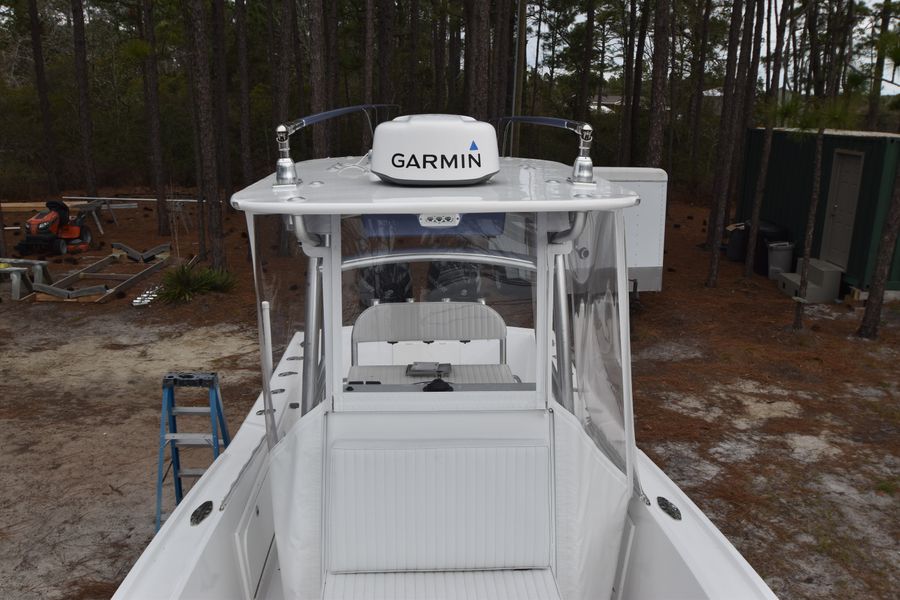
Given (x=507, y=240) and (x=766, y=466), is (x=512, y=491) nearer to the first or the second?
(x=507, y=240)

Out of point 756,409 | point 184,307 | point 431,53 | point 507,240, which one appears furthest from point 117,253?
point 431,53

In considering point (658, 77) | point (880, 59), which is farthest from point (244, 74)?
point (880, 59)

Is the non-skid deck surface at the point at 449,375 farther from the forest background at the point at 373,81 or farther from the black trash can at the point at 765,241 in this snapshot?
the black trash can at the point at 765,241

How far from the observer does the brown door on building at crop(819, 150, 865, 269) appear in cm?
1225

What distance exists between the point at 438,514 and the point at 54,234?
1465 cm

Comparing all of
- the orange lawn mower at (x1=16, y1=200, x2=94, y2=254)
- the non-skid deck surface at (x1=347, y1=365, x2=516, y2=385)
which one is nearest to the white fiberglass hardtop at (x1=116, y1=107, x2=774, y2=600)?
the non-skid deck surface at (x1=347, y1=365, x2=516, y2=385)

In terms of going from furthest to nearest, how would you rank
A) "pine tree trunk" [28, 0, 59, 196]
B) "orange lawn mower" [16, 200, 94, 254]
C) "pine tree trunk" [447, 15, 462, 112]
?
"pine tree trunk" [447, 15, 462, 112] → "pine tree trunk" [28, 0, 59, 196] → "orange lawn mower" [16, 200, 94, 254]

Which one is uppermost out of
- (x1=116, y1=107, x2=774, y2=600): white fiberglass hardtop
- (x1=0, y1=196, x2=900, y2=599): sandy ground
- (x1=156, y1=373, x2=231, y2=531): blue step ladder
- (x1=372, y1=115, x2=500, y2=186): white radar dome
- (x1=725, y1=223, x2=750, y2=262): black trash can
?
(x1=372, y1=115, x2=500, y2=186): white radar dome

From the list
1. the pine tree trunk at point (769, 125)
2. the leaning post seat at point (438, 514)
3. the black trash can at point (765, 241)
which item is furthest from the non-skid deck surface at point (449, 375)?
the black trash can at point (765, 241)

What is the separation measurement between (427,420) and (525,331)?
102 cm

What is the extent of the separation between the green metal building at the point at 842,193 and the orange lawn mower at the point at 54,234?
1384 cm

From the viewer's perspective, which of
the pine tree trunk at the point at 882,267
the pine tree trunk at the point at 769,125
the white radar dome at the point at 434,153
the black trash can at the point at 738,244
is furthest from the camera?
the black trash can at the point at 738,244

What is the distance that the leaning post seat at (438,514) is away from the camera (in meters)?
3.18

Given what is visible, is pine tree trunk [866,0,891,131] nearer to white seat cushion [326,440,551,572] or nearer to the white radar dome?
the white radar dome
